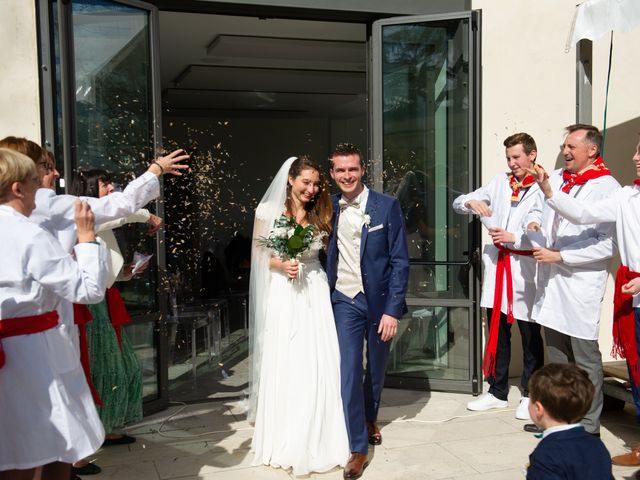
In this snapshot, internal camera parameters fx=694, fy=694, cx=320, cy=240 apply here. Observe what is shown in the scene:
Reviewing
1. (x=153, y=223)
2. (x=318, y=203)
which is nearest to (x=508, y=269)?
(x=318, y=203)

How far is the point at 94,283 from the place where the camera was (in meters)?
2.61

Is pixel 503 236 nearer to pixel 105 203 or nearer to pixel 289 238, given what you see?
pixel 289 238

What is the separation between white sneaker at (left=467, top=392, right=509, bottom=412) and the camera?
5414 millimetres

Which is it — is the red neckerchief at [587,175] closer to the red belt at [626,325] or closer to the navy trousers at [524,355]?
the red belt at [626,325]

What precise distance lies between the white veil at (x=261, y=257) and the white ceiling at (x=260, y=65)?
10.3ft

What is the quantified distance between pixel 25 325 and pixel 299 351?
1.91 metres

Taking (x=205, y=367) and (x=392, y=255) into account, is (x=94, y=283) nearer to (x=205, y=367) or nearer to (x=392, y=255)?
(x=392, y=255)

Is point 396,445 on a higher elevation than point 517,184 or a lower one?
lower

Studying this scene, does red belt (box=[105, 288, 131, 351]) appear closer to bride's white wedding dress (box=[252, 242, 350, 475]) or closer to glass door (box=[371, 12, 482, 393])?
bride's white wedding dress (box=[252, 242, 350, 475])

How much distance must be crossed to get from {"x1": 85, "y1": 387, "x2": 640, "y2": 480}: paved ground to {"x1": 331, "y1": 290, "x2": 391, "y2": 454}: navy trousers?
261 millimetres

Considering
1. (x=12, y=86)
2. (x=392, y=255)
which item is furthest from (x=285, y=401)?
(x=12, y=86)

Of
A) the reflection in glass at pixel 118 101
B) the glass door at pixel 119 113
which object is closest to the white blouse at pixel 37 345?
the glass door at pixel 119 113

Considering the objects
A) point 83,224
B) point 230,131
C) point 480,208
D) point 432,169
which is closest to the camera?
point 83,224

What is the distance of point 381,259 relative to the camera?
174 inches
